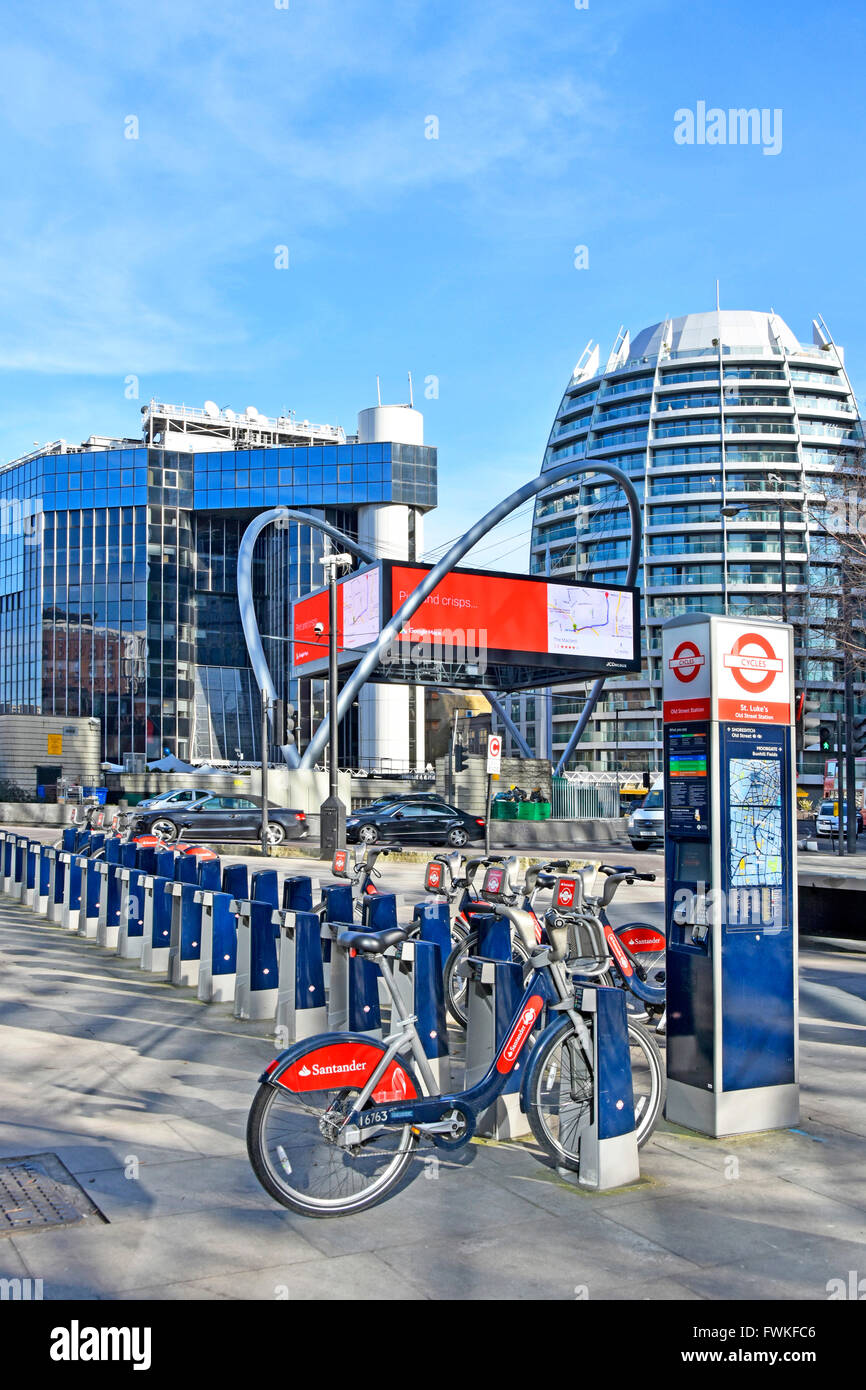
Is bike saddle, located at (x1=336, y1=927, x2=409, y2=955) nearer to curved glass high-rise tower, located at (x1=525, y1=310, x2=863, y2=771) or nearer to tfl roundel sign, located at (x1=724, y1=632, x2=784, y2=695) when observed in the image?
tfl roundel sign, located at (x1=724, y1=632, x2=784, y2=695)

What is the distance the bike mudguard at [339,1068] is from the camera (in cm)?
475

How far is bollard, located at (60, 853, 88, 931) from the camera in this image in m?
14.3

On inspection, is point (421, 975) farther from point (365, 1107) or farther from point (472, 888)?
point (472, 888)

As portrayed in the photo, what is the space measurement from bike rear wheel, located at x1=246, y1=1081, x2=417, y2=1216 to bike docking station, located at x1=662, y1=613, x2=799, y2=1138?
178 centimetres

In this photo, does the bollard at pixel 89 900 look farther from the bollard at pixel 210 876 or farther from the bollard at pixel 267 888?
the bollard at pixel 267 888

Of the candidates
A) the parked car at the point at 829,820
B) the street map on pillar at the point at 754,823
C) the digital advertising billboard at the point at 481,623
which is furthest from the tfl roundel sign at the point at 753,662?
the parked car at the point at 829,820

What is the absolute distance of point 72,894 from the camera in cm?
1431

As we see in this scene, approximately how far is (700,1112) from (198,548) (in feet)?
263

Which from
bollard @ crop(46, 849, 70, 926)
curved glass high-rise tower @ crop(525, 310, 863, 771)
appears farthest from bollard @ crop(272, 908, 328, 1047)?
curved glass high-rise tower @ crop(525, 310, 863, 771)

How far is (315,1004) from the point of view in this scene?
794cm

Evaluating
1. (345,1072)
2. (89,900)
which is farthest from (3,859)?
(345,1072)

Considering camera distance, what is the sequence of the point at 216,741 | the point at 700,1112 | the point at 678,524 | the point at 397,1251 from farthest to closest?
the point at 678,524 < the point at 216,741 < the point at 700,1112 < the point at 397,1251

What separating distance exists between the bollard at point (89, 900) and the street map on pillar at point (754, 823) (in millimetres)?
9222
